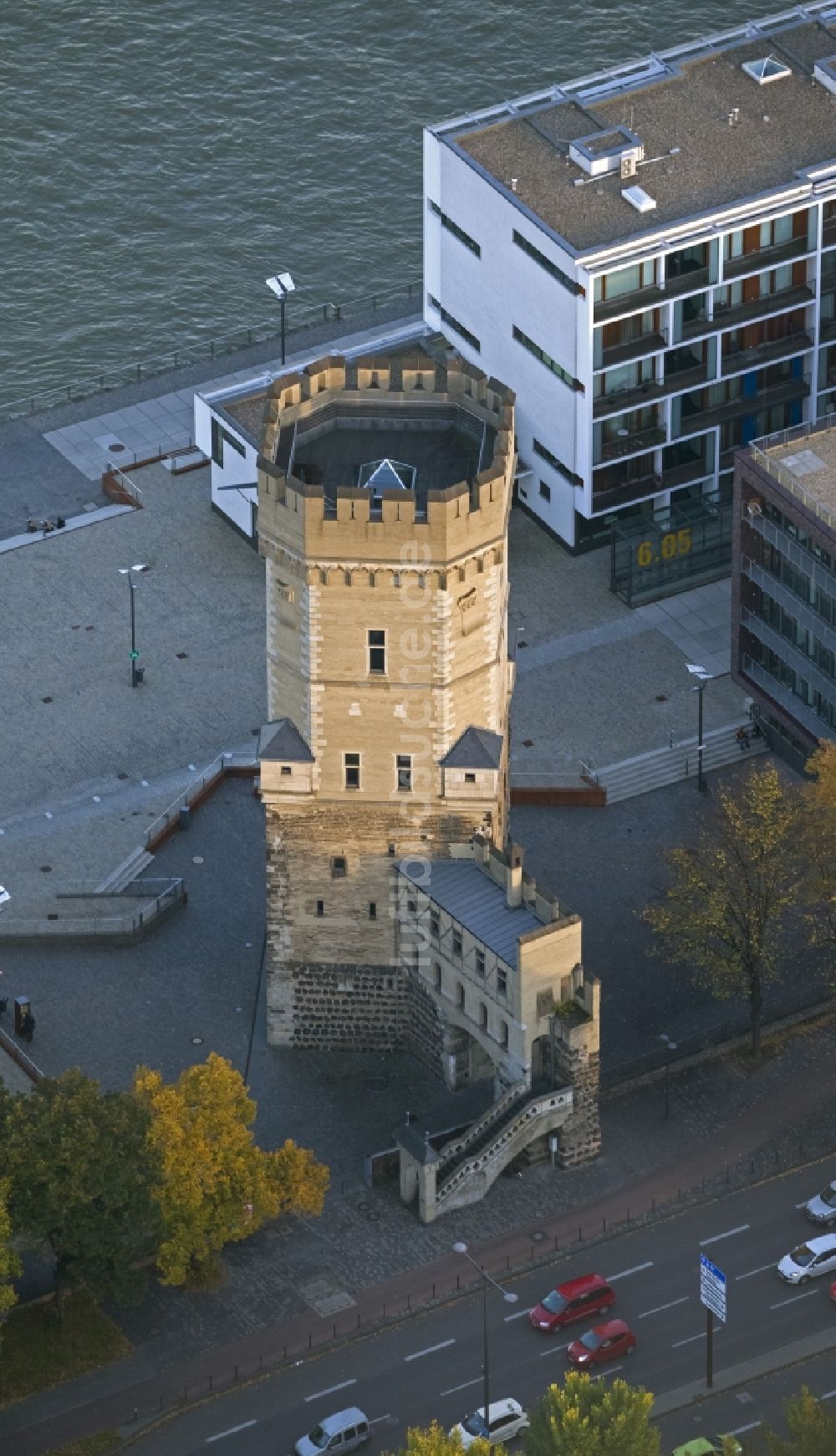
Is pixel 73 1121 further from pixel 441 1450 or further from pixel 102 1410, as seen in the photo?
pixel 441 1450

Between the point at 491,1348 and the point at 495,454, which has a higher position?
the point at 495,454

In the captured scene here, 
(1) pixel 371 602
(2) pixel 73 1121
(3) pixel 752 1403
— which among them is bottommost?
(3) pixel 752 1403

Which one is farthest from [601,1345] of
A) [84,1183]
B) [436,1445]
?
[84,1183]

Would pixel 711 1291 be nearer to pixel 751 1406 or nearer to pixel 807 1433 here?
pixel 751 1406

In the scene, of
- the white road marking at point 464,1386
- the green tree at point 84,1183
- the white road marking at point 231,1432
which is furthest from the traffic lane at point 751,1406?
the green tree at point 84,1183

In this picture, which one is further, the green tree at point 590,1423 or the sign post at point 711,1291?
the sign post at point 711,1291

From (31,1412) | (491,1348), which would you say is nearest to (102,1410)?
(31,1412)

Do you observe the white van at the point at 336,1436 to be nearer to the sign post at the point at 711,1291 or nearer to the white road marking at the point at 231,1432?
the white road marking at the point at 231,1432

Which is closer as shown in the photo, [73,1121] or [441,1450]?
[441,1450]
